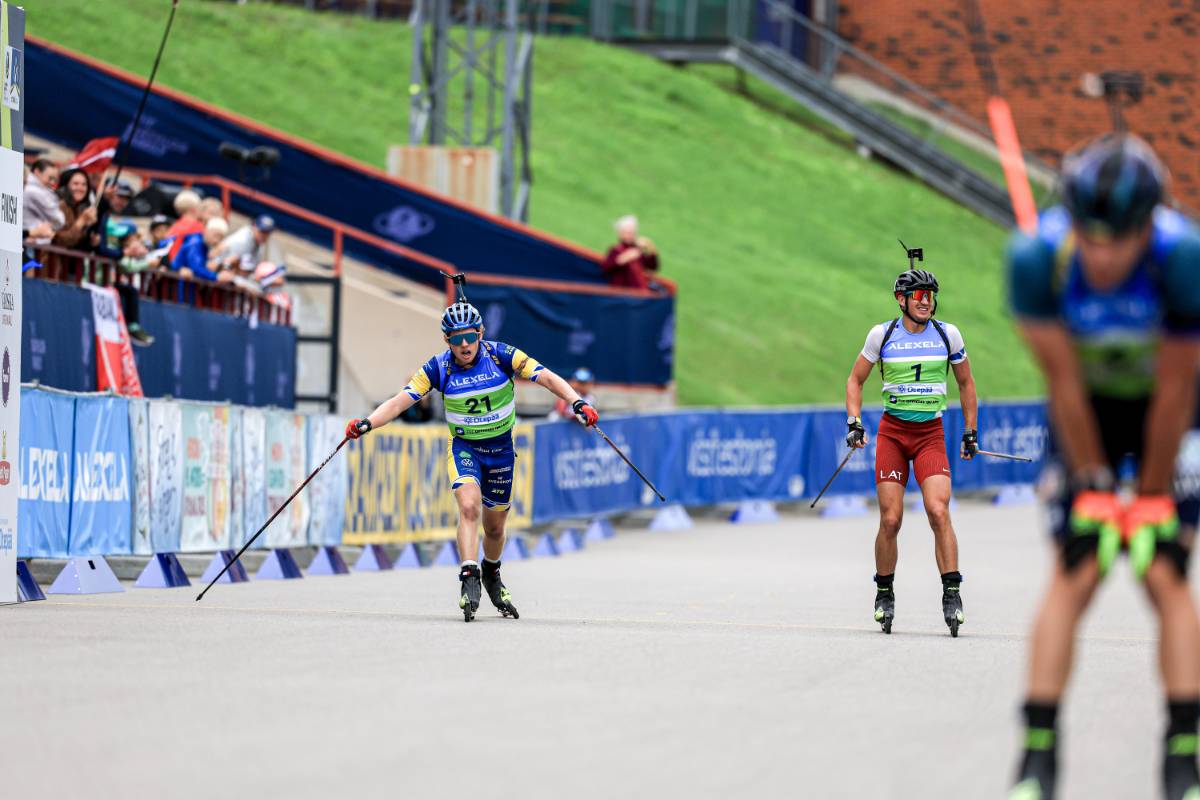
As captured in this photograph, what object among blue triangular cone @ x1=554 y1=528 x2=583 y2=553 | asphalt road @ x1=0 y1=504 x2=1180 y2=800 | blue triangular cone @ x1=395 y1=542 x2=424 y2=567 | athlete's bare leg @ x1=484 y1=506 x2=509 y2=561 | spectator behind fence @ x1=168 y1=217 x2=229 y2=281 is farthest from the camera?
blue triangular cone @ x1=554 y1=528 x2=583 y2=553

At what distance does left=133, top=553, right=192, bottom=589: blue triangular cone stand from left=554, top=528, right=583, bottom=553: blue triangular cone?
760 cm

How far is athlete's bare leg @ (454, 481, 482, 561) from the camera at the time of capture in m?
13.8

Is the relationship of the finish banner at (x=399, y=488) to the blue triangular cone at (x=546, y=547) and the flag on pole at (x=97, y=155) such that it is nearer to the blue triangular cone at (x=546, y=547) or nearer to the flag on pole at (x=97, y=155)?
the blue triangular cone at (x=546, y=547)

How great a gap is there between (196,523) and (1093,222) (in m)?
12.3

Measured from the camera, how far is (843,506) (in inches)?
1293

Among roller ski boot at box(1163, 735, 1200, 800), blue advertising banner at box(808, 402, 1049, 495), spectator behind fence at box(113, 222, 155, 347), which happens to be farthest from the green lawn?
roller ski boot at box(1163, 735, 1200, 800)

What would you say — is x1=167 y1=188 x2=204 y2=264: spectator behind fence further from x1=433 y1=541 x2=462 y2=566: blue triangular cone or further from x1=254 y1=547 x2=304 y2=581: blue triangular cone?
x1=254 y1=547 x2=304 y2=581: blue triangular cone

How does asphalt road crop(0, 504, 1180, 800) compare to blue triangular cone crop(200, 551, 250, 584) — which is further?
blue triangular cone crop(200, 551, 250, 584)

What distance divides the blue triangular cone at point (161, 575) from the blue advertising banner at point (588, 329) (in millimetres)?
13591

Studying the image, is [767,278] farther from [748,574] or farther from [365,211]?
[748,574]

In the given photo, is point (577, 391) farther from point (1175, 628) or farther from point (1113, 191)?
point (1113, 191)

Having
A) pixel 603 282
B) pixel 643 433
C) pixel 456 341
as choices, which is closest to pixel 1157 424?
pixel 456 341

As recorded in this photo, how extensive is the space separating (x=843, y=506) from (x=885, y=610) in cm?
1975

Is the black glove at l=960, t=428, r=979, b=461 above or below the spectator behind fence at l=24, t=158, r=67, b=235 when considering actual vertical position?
below
